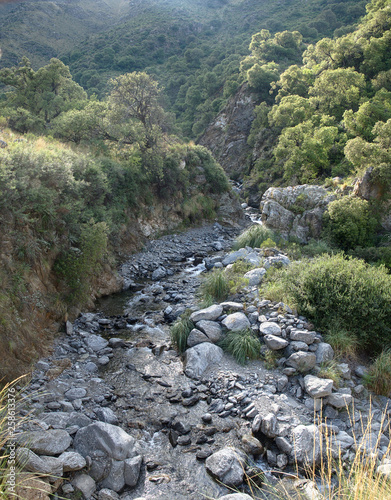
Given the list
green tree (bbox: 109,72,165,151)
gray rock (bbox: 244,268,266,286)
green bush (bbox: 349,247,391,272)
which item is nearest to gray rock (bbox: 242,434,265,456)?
gray rock (bbox: 244,268,266,286)

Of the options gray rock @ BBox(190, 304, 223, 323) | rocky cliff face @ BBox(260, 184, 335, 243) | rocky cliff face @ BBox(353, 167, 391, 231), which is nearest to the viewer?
gray rock @ BBox(190, 304, 223, 323)

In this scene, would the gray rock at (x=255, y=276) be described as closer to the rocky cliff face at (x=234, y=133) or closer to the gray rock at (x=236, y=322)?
the gray rock at (x=236, y=322)

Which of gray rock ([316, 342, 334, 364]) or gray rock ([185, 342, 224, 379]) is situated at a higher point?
gray rock ([316, 342, 334, 364])

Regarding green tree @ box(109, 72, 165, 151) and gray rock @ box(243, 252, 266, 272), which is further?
green tree @ box(109, 72, 165, 151)

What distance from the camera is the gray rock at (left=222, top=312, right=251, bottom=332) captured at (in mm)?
8258

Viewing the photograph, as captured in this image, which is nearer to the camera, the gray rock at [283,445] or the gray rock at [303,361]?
the gray rock at [283,445]

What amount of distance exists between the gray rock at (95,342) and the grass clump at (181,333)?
1819mm

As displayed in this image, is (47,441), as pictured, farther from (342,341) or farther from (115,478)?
(342,341)

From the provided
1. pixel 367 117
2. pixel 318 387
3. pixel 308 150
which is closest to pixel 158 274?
pixel 318 387

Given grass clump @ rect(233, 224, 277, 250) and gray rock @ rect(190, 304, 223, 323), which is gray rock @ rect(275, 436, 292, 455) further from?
grass clump @ rect(233, 224, 277, 250)

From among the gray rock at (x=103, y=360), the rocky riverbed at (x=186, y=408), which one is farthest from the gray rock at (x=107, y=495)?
the gray rock at (x=103, y=360)

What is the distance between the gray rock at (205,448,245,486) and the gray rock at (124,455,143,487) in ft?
3.60

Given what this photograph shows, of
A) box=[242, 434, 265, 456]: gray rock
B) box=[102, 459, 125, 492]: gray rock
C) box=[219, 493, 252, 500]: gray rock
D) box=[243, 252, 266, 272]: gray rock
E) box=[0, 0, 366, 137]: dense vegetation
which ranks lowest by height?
box=[242, 434, 265, 456]: gray rock

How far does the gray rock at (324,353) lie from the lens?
7.18 m
